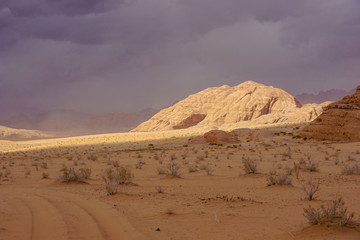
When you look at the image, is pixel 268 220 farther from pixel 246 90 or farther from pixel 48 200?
pixel 246 90

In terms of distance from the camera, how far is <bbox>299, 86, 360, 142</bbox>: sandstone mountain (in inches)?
1163

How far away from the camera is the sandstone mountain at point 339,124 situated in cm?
2953

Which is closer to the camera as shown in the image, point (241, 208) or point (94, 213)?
point (94, 213)

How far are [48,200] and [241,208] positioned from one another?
14.1 ft

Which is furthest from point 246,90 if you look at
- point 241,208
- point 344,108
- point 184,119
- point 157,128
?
point 241,208

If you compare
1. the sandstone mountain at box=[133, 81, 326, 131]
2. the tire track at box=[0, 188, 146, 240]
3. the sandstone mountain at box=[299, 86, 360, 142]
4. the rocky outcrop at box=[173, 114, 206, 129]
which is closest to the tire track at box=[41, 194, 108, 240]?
the tire track at box=[0, 188, 146, 240]

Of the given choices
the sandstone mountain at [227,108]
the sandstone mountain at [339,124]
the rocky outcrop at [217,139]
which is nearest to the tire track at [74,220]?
the rocky outcrop at [217,139]

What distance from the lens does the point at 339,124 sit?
30312 mm

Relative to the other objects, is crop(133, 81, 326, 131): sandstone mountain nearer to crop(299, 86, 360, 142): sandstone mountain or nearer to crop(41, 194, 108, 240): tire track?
crop(299, 86, 360, 142): sandstone mountain

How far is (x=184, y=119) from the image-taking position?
88000mm

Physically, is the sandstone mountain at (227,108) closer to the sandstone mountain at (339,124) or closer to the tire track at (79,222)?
the sandstone mountain at (339,124)

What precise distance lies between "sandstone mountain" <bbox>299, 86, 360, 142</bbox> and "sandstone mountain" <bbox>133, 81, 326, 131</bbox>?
37.4 meters

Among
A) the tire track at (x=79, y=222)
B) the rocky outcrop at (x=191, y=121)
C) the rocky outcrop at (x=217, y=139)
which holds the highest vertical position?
the rocky outcrop at (x=191, y=121)

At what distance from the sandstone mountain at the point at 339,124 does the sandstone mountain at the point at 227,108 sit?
123 ft
